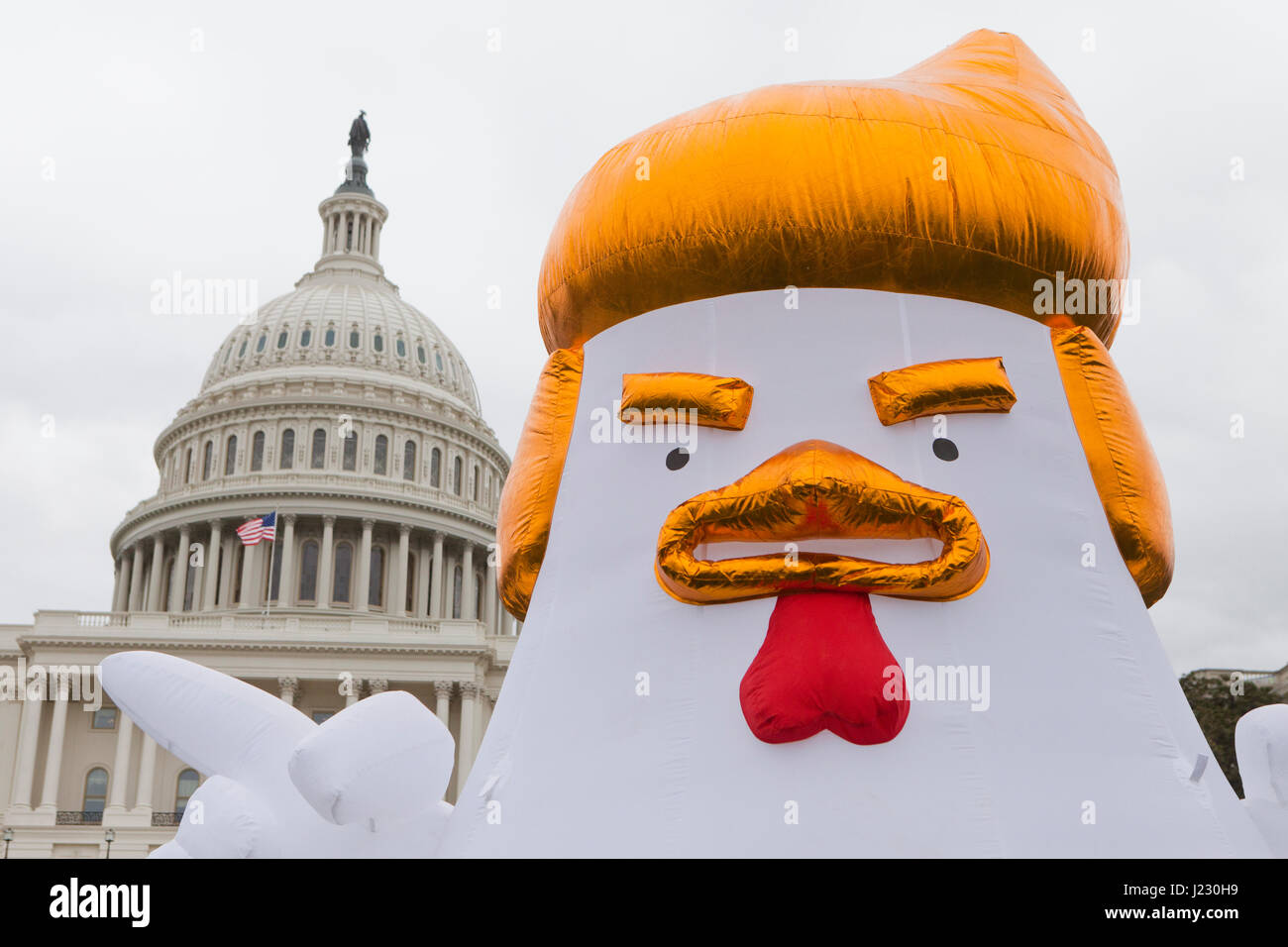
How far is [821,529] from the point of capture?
16.0ft

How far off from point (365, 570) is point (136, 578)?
10931mm

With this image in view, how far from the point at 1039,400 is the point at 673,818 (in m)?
2.26

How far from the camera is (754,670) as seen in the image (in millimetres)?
4777

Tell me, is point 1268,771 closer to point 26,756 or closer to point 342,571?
point 26,756

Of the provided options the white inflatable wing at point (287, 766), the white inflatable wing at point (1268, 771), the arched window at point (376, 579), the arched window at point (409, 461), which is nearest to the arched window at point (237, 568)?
the arched window at point (376, 579)

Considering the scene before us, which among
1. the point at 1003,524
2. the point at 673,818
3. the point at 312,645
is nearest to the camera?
the point at 673,818

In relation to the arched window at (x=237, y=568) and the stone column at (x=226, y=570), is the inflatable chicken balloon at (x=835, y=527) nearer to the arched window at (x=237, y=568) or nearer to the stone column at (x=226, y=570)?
the stone column at (x=226, y=570)

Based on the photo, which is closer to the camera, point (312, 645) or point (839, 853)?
point (839, 853)

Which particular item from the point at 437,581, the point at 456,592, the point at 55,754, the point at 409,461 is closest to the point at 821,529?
the point at 55,754

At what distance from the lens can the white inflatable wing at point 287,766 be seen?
488cm

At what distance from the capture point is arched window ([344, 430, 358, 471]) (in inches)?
2381
